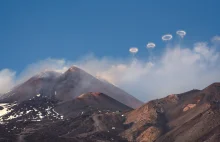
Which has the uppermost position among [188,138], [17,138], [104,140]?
[17,138]

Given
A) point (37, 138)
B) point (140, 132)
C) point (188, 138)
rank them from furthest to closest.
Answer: point (140, 132) < point (37, 138) < point (188, 138)

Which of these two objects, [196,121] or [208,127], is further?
[196,121]

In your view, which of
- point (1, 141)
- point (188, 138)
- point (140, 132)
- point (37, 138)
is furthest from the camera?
point (140, 132)

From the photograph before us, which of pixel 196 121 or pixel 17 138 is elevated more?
pixel 17 138

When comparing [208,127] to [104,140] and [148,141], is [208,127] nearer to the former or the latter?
[148,141]

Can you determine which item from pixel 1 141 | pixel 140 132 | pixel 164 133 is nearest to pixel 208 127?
pixel 164 133

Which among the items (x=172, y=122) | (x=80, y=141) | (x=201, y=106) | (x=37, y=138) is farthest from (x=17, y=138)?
(x=201, y=106)

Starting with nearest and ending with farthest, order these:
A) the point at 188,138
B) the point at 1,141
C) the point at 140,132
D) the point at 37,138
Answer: the point at 188,138 → the point at 1,141 → the point at 37,138 → the point at 140,132

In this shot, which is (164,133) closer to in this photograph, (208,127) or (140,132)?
(140,132)

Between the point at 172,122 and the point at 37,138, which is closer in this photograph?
the point at 37,138
